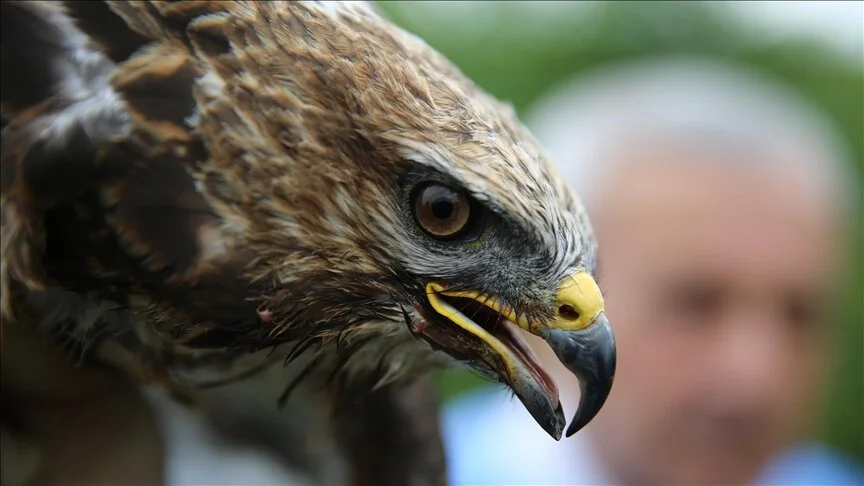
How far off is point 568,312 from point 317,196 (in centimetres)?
39

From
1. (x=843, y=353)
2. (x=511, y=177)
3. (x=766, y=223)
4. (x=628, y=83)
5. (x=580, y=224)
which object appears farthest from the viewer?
(x=843, y=353)

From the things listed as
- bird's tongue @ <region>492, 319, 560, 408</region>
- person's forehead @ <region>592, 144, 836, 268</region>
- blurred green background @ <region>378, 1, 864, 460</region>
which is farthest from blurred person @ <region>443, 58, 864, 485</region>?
blurred green background @ <region>378, 1, 864, 460</region>

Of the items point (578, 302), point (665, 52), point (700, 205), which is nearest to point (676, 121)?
point (700, 205)

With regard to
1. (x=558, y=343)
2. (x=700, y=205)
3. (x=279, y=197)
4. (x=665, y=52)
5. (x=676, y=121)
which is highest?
(x=665, y=52)

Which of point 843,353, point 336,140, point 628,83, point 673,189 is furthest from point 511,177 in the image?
point 843,353

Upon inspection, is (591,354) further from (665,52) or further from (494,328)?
(665,52)

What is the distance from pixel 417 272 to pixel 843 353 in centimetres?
A: 531

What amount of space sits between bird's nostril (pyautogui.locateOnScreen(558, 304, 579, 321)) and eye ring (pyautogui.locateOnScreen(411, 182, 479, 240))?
0.16 metres

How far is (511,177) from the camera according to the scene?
117 cm

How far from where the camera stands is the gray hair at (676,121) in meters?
2.86

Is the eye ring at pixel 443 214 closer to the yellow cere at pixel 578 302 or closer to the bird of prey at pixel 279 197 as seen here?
the bird of prey at pixel 279 197

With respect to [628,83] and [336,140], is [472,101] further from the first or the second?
[628,83]

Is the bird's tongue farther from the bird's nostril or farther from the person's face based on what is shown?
the person's face

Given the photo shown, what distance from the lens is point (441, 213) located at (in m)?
1.21
